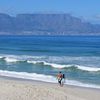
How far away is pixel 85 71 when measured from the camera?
3694cm

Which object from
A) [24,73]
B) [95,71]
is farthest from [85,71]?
[24,73]

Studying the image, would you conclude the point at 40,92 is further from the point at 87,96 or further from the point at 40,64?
the point at 40,64

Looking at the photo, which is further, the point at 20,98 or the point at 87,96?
the point at 87,96

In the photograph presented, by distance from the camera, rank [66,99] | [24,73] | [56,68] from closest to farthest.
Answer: [66,99]
[24,73]
[56,68]

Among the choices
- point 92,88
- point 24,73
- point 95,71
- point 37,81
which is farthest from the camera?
point 95,71

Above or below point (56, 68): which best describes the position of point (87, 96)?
below

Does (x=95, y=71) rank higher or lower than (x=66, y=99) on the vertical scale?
higher

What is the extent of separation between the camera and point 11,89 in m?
19.8

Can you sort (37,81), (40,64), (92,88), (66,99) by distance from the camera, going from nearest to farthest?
(66,99)
(92,88)
(37,81)
(40,64)

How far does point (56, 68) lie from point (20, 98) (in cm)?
2162

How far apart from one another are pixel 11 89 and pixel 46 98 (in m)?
2.18

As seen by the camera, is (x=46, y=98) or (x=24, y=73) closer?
(x=46, y=98)

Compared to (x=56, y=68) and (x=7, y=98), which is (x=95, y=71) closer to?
(x=56, y=68)

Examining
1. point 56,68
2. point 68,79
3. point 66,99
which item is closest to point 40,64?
point 56,68
